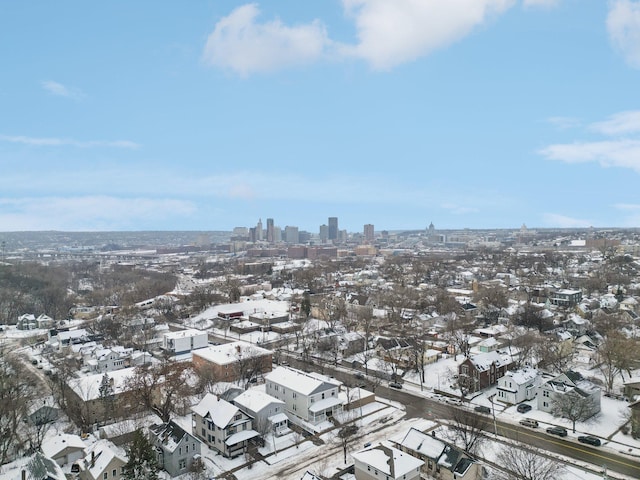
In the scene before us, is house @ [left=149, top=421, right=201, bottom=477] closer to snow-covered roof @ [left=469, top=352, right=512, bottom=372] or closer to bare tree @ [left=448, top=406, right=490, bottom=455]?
bare tree @ [left=448, top=406, right=490, bottom=455]

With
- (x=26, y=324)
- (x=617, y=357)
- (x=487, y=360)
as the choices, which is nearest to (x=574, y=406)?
(x=487, y=360)

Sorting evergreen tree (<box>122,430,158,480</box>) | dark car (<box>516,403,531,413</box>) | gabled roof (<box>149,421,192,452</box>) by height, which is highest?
evergreen tree (<box>122,430,158,480</box>)

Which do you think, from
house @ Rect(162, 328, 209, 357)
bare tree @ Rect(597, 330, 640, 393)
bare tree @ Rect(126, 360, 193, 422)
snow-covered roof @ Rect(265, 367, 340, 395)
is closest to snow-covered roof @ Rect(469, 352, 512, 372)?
bare tree @ Rect(597, 330, 640, 393)

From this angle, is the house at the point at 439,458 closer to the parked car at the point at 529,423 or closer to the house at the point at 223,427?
the parked car at the point at 529,423

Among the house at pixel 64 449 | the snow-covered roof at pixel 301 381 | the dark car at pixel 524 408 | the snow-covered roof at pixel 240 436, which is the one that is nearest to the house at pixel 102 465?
the house at pixel 64 449

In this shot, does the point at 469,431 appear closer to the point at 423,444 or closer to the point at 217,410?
the point at 423,444

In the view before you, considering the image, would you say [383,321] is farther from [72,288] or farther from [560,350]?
[72,288]

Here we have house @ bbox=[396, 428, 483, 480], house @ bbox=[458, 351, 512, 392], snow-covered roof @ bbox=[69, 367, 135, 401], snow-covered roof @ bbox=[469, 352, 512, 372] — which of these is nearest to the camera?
house @ bbox=[396, 428, 483, 480]

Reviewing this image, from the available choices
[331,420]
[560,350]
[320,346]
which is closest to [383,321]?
[320,346]
